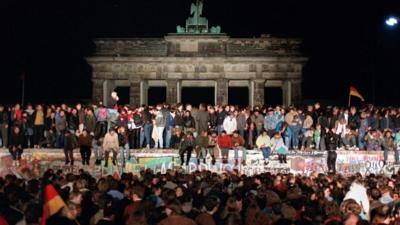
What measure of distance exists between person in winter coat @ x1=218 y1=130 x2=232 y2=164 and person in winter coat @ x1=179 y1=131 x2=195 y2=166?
1.24 meters

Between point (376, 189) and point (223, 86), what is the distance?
34096 mm

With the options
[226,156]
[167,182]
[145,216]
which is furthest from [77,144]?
[145,216]

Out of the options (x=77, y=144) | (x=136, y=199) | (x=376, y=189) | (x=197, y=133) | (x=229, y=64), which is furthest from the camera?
(x=229, y=64)

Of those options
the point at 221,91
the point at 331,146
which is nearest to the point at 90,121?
the point at 331,146

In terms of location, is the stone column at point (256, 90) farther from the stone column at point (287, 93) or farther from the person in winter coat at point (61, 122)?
the person in winter coat at point (61, 122)

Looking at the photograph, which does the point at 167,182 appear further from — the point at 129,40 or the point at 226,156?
the point at 129,40

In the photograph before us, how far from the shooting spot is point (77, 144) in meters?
28.2

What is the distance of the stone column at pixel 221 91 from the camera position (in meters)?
48.2

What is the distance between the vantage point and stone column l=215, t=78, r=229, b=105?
48.2 m

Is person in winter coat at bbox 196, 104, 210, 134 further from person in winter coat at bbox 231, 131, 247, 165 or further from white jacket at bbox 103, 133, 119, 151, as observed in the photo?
white jacket at bbox 103, 133, 119, 151

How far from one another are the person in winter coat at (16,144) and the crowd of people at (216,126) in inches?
21.2

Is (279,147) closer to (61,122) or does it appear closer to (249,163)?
(249,163)

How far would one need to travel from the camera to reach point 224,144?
28.4m

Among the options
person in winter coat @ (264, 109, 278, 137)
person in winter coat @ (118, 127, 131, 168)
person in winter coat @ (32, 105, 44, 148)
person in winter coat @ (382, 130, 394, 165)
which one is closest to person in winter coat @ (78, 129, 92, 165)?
person in winter coat @ (118, 127, 131, 168)
